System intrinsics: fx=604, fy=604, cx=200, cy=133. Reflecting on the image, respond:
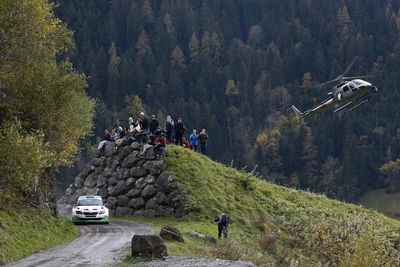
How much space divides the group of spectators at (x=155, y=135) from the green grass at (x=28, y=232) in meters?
8.75

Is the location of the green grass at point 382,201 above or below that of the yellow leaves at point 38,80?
below

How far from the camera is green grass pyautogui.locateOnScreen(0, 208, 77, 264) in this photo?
77.8 feet

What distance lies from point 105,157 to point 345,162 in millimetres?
156156

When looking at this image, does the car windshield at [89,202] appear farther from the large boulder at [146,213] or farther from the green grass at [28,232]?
the large boulder at [146,213]

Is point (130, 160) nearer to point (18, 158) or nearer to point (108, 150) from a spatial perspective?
point (108, 150)

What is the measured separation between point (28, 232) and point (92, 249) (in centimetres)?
334

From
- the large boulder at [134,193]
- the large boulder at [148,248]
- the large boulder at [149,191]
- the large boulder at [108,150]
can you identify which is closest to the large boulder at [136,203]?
the large boulder at [134,193]

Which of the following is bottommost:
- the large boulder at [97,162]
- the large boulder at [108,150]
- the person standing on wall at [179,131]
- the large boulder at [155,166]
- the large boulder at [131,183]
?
the large boulder at [131,183]

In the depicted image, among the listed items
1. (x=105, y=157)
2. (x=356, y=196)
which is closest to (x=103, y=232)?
(x=105, y=157)

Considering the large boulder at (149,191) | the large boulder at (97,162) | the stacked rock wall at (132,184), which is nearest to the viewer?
the stacked rock wall at (132,184)

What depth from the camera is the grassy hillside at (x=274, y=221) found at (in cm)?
3161

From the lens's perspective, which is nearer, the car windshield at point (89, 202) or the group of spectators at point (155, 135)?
the car windshield at point (89, 202)

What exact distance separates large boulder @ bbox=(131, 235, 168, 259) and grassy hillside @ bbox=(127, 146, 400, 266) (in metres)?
4.82

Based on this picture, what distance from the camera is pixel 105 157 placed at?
42250 mm
